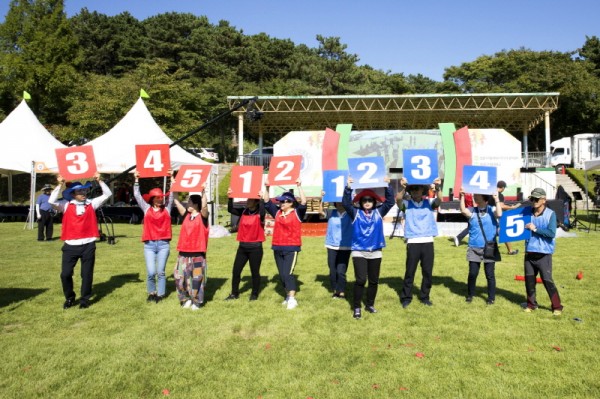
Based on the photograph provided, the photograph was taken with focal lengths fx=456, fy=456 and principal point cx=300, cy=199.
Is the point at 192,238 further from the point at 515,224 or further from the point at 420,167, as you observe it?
the point at 515,224

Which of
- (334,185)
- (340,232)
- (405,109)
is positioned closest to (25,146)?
(334,185)

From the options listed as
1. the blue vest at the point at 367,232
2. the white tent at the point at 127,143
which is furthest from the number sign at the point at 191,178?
the white tent at the point at 127,143

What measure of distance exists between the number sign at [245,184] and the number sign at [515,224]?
143 inches

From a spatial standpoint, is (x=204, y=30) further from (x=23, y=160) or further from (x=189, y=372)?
(x=189, y=372)

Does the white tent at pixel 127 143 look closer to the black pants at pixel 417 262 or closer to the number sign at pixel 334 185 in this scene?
the number sign at pixel 334 185

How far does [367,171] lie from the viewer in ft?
21.0

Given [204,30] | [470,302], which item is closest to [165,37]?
[204,30]

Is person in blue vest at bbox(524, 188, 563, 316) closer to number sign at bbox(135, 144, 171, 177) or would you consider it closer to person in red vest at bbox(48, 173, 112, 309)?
number sign at bbox(135, 144, 171, 177)

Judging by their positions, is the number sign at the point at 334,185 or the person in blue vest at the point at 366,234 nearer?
the person in blue vest at the point at 366,234

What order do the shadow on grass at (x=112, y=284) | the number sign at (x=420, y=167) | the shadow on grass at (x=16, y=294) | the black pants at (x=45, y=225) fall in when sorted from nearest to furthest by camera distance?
the number sign at (x=420, y=167) → the shadow on grass at (x=16, y=294) → the shadow on grass at (x=112, y=284) → the black pants at (x=45, y=225)

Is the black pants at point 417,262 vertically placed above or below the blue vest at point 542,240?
below

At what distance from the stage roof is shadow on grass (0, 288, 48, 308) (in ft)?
75.3

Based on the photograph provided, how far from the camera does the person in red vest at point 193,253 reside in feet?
21.7

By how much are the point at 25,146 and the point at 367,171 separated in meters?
17.7
